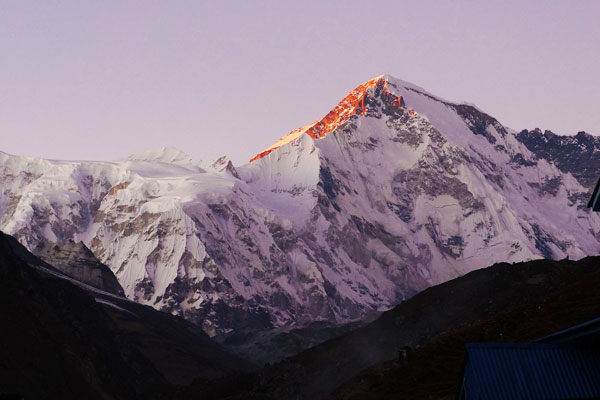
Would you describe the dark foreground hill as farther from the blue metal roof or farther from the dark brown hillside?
the blue metal roof

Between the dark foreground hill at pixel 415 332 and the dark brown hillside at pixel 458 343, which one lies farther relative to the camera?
the dark foreground hill at pixel 415 332

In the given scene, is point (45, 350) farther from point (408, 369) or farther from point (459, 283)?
point (408, 369)

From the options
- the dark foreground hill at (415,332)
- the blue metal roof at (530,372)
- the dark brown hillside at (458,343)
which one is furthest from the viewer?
the dark foreground hill at (415,332)

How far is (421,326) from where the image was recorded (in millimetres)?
148250

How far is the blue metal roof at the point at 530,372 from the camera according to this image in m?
26.8

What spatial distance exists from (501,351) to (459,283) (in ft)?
448

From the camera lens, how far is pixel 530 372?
89.1 ft

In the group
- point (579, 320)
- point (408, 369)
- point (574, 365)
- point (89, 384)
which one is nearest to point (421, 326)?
point (89, 384)

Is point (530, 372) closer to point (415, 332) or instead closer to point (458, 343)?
point (458, 343)

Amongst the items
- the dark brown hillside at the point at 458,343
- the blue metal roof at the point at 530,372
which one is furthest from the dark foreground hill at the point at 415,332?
the blue metal roof at the point at 530,372

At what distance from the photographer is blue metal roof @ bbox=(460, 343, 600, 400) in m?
26.8

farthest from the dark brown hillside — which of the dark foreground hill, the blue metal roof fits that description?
the blue metal roof

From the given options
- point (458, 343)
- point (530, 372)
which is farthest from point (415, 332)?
point (530, 372)

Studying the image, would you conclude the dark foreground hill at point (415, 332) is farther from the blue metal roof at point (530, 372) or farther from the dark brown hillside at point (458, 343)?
the blue metal roof at point (530, 372)
